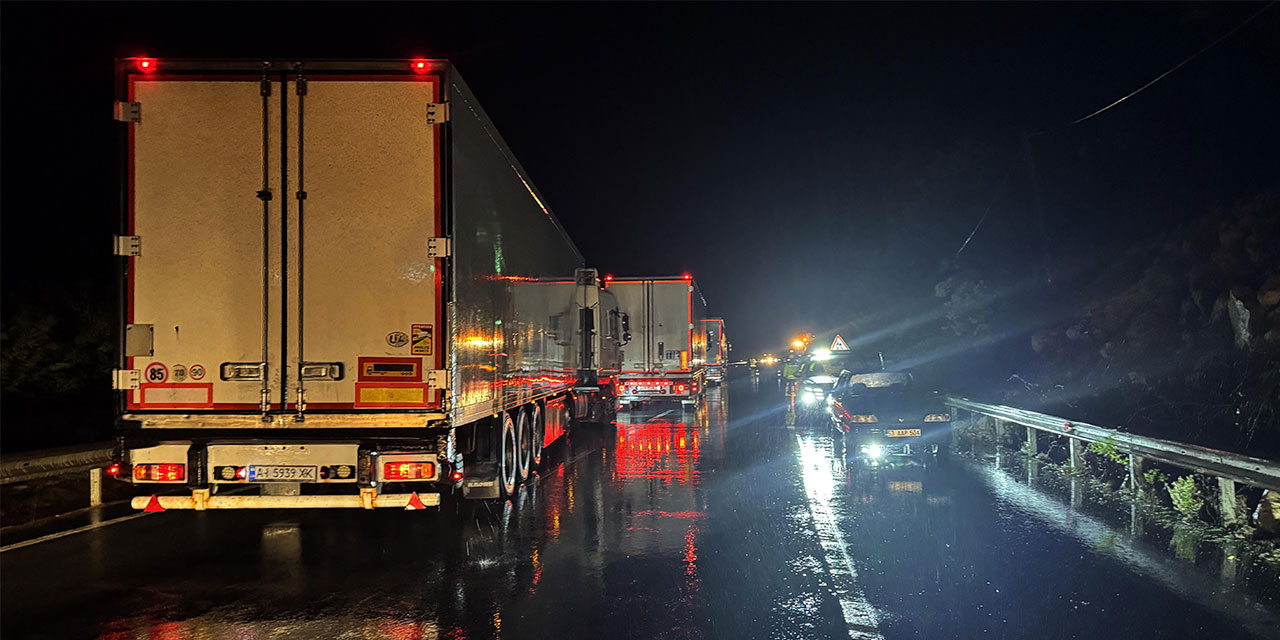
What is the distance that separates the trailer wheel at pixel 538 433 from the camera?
1224cm

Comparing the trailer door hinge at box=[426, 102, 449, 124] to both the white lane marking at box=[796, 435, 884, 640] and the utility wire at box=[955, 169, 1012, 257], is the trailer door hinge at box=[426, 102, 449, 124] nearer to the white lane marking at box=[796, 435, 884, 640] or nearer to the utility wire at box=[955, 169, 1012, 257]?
the white lane marking at box=[796, 435, 884, 640]

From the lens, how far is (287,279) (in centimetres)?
734

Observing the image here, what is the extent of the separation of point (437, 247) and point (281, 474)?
7.93 feet

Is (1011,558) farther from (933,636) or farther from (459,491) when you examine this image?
(459,491)

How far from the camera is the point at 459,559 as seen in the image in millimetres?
7508

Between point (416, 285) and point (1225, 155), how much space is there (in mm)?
16863

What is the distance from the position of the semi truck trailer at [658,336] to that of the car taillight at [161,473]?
634 inches

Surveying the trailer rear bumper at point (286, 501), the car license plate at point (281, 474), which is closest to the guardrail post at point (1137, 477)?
the trailer rear bumper at point (286, 501)

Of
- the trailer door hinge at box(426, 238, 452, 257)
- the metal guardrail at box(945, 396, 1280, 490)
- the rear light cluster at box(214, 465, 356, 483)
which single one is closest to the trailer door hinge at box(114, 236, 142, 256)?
the rear light cluster at box(214, 465, 356, 483)

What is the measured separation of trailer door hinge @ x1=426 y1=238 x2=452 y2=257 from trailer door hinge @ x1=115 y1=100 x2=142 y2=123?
9.02ft

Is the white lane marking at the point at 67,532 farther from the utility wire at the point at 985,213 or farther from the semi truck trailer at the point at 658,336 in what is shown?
the utility wire at the point at 985,213

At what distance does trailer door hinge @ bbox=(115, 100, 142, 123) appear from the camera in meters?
7.26

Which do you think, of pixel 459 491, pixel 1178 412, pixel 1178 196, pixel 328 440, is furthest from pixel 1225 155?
pixel 328 440

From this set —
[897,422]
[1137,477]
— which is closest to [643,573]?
[897,422]
